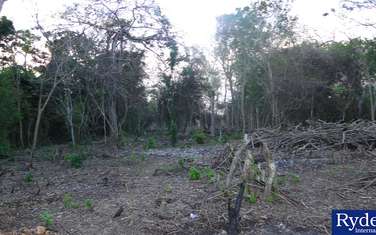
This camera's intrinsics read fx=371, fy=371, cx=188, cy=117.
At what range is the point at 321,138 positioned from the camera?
307 inches

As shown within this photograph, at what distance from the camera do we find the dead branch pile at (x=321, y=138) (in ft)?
25.1

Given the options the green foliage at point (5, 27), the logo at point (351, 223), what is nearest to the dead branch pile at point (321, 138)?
the logo at point (351, 223)

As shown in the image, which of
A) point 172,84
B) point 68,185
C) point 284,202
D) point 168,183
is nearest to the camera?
point 284,202

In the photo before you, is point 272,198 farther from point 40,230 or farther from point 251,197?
point 40,230

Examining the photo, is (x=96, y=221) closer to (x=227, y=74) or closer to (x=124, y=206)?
(x=124, y=206)

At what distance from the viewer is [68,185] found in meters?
7.11

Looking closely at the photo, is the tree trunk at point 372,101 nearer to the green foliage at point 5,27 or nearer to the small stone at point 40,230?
the green foliage at point 5,27

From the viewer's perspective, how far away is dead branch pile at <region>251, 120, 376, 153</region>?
302 inches

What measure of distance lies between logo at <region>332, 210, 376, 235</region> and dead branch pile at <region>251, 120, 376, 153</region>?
12.0 ft

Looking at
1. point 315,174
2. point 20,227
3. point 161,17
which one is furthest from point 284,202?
point 161,17

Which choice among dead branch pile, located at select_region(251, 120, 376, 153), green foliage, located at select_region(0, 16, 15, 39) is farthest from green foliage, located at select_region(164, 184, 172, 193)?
green foliage, located at select_region(0, 16, 15, 39)

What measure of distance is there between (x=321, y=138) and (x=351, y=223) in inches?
166

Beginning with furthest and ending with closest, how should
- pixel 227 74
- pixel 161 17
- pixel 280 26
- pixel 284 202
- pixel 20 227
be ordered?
pixel 227 74 < pixel 280 26 < pixel 161 17 < pixel 284 202 < pixel 20 227

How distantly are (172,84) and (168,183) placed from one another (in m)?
19.3
